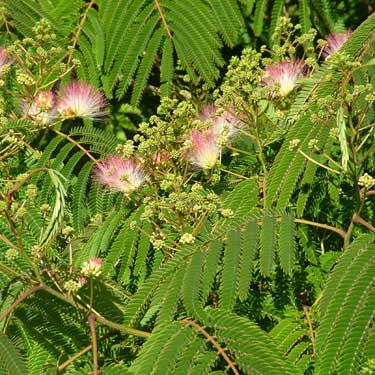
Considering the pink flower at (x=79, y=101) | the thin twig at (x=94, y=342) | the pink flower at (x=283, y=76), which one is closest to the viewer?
the thin twig at (x=94, y=342)

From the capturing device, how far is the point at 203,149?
10.1 ft

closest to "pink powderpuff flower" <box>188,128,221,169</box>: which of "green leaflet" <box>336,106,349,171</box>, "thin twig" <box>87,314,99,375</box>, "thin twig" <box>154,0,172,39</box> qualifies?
"green leaflet" <box>336,106,349,171</box>

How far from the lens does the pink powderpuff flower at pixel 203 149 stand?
10.0ft

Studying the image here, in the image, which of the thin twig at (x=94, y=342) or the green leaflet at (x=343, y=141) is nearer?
the thin twig at (x=94, y=342)

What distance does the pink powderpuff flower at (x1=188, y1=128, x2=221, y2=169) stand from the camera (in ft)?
10.0

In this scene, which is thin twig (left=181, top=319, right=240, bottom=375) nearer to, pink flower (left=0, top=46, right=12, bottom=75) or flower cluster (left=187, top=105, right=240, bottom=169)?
flower cluster (left=187, top=105, right=240, bottom=169)

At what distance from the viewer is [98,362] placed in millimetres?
2396

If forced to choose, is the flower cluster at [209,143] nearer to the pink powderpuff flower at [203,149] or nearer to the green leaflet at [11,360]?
the pink powderpuff flower at [203,149]

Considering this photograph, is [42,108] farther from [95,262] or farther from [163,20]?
[95,262]

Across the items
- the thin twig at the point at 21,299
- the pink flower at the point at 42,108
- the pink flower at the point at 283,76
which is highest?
the pink flower at the point at 42,108

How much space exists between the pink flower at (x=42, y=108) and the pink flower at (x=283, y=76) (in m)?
0.92

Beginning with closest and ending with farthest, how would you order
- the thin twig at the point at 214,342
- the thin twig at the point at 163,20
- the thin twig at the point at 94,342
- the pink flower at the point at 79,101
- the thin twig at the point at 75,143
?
the thin twig at the point at 214,342 < the thin twig at the point at 94,342 < the thin twig at the point at 75,143 < the pink flower at the point at 79,101 < the thin twig at the point at 163,20

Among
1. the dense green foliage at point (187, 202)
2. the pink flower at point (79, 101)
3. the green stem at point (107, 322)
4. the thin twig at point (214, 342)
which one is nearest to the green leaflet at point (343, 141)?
the dense green foliage at point (187, 202)

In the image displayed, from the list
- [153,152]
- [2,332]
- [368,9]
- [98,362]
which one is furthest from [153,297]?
[368,9]
